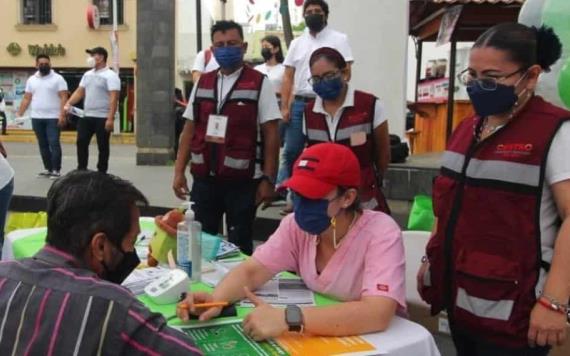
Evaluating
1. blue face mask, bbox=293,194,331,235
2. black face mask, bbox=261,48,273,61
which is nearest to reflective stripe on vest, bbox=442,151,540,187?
blue face mask, bbox=293,194,331,235

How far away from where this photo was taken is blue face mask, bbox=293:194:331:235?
226 centimetres

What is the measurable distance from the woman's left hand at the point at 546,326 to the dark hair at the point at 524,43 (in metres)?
0.75

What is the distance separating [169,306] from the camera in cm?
224

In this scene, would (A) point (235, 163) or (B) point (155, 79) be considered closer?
(A) point (235, 163)

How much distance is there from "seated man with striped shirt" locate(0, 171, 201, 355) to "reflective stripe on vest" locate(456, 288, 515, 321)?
1.01 meters

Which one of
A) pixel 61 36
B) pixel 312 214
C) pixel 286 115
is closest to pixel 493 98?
pixel 312 214

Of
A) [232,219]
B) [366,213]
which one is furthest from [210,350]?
Answer: [232,219]

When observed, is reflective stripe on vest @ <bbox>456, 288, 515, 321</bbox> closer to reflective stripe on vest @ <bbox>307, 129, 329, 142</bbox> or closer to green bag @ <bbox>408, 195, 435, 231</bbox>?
green bag @ <bbox>408, 195, 435, 231</bbox>

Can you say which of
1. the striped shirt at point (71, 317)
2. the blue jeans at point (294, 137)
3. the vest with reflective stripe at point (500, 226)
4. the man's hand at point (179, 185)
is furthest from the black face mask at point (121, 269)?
the blue jeans at point (294, 137)

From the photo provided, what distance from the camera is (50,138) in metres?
8.76

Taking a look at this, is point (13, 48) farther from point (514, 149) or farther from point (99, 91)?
point (514, 149)

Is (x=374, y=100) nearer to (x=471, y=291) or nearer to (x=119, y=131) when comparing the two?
(x=471, y=291)

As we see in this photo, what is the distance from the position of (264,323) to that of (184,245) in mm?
719

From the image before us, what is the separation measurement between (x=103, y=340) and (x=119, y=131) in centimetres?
2186
